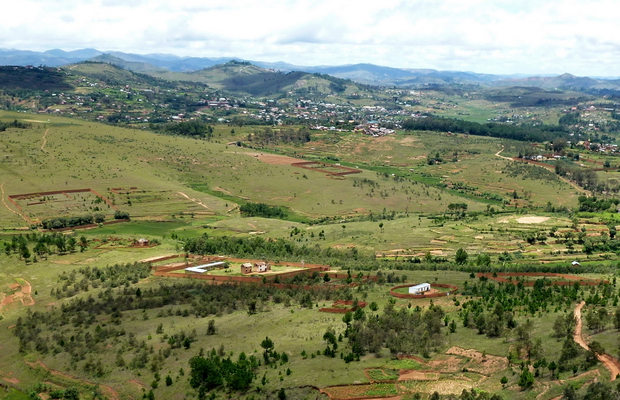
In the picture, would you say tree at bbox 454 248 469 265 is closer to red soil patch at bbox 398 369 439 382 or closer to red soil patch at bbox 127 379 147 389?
red soil patch at bbox 398 369 439 382

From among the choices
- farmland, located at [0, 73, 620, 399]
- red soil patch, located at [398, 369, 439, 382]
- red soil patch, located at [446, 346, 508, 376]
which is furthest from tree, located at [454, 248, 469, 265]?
red soil patch, located at [398, 369, 439, 382]

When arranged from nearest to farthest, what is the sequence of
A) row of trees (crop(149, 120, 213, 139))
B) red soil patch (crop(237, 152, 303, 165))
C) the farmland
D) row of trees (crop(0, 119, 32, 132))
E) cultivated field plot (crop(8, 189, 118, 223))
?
1. the farmland
2. cultivated field plot (crop(8, 189, 118, 223))
3. red soil patch (crop(237, 152, 303, 165))
4. row of trees (crop(0, 119, 32, 132))
5. row of trees (crop(149, 120, 213, 139))

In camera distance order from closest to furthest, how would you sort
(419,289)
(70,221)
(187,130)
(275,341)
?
(275,341), (419,289), (70,221), (187,130)

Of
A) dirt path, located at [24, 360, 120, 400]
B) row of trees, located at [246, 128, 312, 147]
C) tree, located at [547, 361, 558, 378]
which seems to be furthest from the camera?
row of trees, located at [246, 128, 312, 147]

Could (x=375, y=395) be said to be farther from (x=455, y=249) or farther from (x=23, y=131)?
(x=23, y=131)

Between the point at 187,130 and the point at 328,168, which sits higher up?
the point at 187,130

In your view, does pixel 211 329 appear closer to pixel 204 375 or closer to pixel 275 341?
pixel 275 341

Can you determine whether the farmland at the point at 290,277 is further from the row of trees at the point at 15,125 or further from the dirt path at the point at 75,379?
the row of trees at the point at 15,125

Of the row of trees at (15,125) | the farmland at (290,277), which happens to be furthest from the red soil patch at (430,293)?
the row of trees at (15,125)

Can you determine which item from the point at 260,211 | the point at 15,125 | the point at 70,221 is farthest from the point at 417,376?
the point at 15,125

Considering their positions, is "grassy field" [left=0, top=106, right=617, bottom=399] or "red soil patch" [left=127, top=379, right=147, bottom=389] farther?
"grassy field" [left=0, top=106, right=617, bottom=399]

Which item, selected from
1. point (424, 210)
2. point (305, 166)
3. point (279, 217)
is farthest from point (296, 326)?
point (305, 166)
